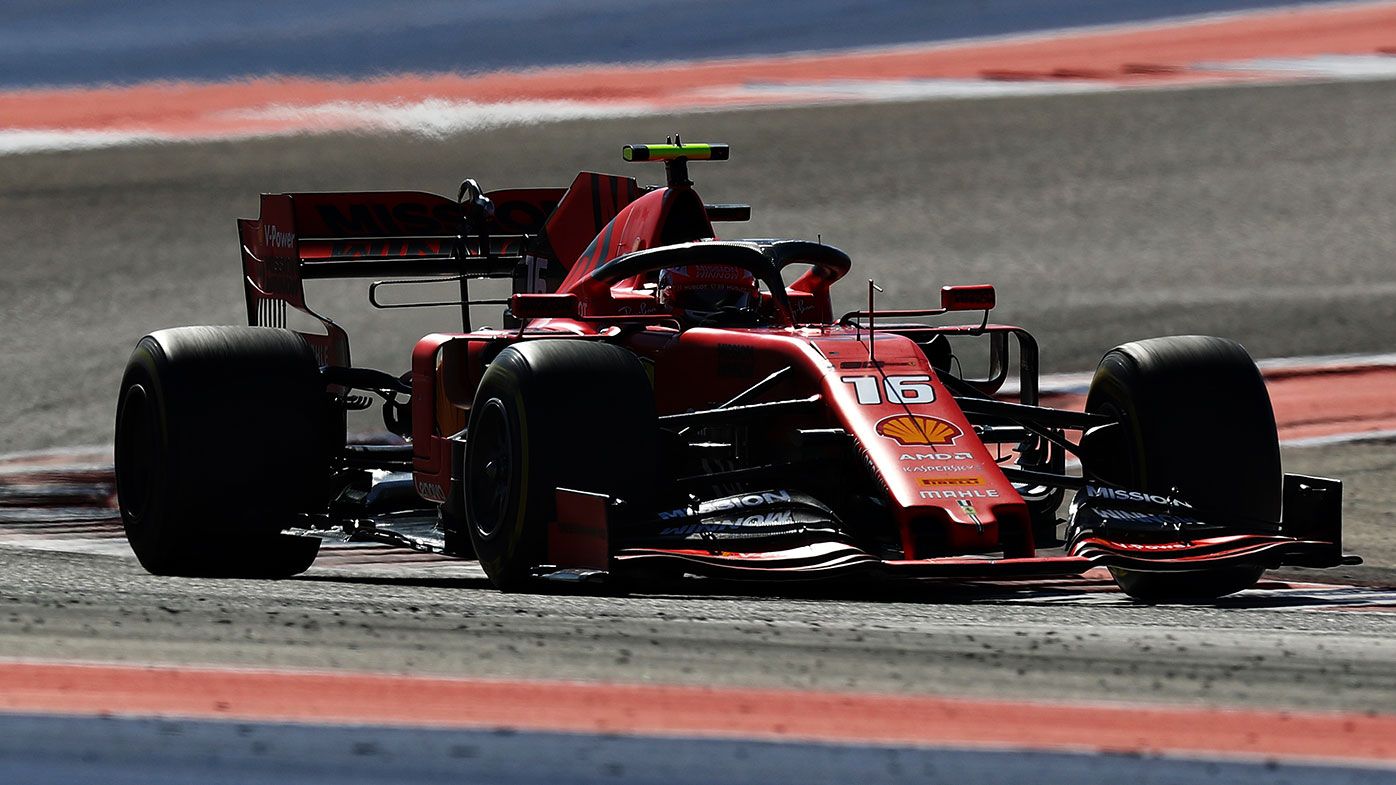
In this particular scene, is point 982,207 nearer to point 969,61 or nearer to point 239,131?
point 969,61

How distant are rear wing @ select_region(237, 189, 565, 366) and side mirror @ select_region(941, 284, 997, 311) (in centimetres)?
225

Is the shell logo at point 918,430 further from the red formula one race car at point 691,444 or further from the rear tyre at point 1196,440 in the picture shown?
the rear tyre at point 1196,440

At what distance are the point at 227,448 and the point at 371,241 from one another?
6.83 ft

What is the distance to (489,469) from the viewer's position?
778 centimetres

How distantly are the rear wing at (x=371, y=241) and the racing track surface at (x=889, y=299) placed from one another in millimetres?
1482

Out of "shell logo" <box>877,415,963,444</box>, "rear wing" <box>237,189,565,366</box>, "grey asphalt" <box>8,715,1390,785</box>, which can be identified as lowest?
"grey asphalt" <box>8,715,1390,785</box>

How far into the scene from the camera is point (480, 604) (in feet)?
22.5

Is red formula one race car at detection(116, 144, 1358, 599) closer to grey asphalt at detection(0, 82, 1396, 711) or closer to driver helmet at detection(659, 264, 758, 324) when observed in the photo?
driver helmet at detection(659, 264, 758, 324)

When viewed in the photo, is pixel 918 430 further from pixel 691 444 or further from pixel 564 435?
pixel 564 435

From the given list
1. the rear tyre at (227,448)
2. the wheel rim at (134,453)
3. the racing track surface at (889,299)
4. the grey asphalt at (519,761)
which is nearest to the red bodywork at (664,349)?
the racing track surface at (889,299)

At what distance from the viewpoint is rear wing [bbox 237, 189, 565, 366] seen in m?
10.3

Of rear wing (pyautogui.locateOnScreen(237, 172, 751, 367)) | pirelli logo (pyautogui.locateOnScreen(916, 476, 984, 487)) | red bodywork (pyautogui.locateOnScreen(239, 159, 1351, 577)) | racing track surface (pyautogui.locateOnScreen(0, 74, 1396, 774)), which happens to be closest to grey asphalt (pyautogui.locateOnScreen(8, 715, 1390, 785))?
racing track surface (pyautogui.locateOnScreen(0, 74, 1396, 774))

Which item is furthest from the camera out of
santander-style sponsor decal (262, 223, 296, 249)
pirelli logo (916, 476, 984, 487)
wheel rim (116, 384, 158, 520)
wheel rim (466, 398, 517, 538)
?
santander-style sponsor decal (262, 223, 296, 249)

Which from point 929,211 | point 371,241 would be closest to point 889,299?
point 929,211
